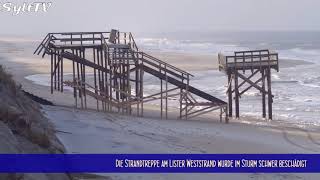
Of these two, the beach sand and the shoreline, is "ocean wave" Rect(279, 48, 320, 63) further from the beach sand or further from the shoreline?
the beach sand

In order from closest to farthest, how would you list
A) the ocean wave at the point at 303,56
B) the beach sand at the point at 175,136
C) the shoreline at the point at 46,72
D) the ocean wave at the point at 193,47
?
the beach sand at the point at 175,136, the shoreline at the point at 46,72, the ocean wave at the point at 303,56, the ocean wave at the point at 193,47

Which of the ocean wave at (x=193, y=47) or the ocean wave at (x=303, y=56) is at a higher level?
the ocean wave at (x=193, y=47)

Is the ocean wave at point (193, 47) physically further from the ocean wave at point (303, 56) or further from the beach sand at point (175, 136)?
the beach sand at point (175, 136)

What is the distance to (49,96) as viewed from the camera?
23.6 meters

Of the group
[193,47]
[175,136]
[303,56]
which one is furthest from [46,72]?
[193,47]

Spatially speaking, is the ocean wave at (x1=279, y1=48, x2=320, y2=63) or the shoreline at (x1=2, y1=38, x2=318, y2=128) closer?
the shoreline at (x1=2, y1=38, x2=318, y2=128)

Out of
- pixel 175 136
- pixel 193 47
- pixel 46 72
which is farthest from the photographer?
pixel 193 47

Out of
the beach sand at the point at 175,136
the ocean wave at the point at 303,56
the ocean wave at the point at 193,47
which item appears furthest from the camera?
the ocean wave at the point at 193,47

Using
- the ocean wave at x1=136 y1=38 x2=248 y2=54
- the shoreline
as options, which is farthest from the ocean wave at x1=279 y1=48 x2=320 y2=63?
the ocean wave at x1=136 y1=38 x2=248 y2=54

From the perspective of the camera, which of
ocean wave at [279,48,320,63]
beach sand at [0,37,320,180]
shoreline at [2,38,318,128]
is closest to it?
beach sand at [0,37,320,180]

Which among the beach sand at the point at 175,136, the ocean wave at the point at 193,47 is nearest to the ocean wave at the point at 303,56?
the ocean wave at the point at 193,47

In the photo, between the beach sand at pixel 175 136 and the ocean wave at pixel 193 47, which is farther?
the ocean wave at pixel 193 47

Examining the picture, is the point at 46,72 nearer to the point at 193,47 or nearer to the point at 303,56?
the point at 303,56

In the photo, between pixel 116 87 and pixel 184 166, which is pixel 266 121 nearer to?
pixel 116 87
